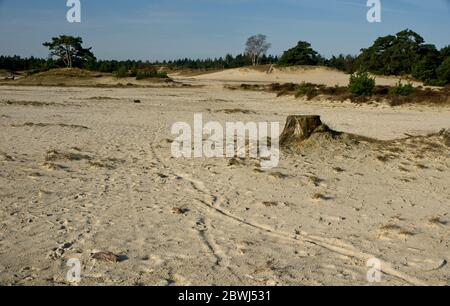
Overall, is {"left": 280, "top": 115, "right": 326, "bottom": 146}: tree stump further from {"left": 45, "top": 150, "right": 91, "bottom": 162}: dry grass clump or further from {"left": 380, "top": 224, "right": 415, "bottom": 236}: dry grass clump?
{"left": 380, "top": 224, "right": 415, "bottom": 236}: dry grass clump

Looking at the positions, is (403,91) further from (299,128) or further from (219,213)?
(219,213)

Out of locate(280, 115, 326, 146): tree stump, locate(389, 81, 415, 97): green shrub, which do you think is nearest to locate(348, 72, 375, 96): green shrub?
locate(389, 81, 415, 97): green shrub

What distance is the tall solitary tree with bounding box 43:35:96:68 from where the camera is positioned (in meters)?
60.2

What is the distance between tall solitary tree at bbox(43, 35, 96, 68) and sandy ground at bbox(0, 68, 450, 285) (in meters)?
51.8

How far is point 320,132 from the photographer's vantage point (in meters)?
11.3

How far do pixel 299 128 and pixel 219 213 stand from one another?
16.8 feet

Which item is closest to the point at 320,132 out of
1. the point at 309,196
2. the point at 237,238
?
the point at 309,196

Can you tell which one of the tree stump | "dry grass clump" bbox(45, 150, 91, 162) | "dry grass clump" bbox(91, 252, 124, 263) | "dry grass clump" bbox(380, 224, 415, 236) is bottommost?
"dry grass clump" bbox(380, 224, 415, 236)

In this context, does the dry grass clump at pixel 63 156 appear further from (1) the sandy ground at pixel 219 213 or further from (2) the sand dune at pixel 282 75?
(2) the sand dune at pixel 282 75

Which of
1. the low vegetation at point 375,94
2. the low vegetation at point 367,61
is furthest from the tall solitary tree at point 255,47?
the low vegetation at point 375,94

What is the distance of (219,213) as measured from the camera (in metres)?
6.68

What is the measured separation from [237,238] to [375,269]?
1.66m

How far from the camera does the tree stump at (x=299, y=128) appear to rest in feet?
36.7

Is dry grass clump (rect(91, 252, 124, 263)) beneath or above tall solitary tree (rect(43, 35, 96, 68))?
beneath
